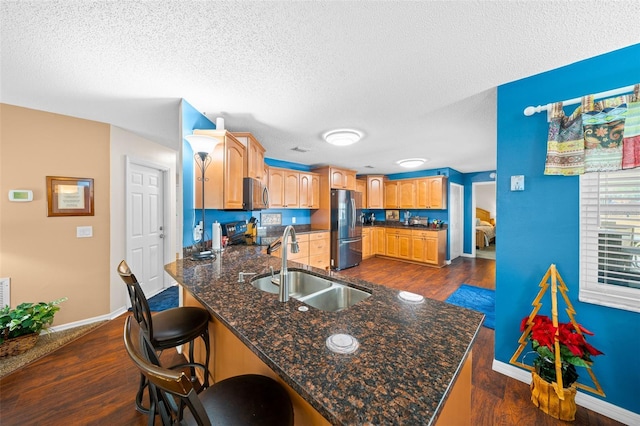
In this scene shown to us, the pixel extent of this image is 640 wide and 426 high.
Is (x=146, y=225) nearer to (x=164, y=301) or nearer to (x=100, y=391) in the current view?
(x=164, y=301)

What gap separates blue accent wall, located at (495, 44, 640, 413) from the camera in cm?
144

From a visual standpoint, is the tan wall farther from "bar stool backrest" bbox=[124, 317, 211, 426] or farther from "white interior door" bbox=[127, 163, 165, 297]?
"bar stool backrest" bbox=[124, 317, 211, 426]

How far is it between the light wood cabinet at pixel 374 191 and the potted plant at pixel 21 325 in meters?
5.84

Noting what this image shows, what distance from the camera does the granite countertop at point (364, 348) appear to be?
55 cm

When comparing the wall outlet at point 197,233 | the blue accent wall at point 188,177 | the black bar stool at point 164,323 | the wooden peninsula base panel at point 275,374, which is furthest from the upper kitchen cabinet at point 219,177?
the black bar stool at point 164,323

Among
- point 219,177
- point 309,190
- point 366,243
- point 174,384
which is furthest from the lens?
point 366,243

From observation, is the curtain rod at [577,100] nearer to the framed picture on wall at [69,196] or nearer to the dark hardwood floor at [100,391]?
the dark hardwood floor at [100,391]

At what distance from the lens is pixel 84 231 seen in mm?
2656

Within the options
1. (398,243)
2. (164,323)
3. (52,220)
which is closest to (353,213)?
(398,243)

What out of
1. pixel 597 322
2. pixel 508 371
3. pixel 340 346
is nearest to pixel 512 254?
pixel 597 322

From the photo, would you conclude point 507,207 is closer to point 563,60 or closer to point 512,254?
point 512,254

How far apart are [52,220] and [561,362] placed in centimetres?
479

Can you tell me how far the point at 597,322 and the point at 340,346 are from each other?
1981 millimetres

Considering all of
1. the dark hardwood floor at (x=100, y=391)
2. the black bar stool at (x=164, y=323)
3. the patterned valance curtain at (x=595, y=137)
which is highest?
the patterned valance curtain at (x=595, y=137)
